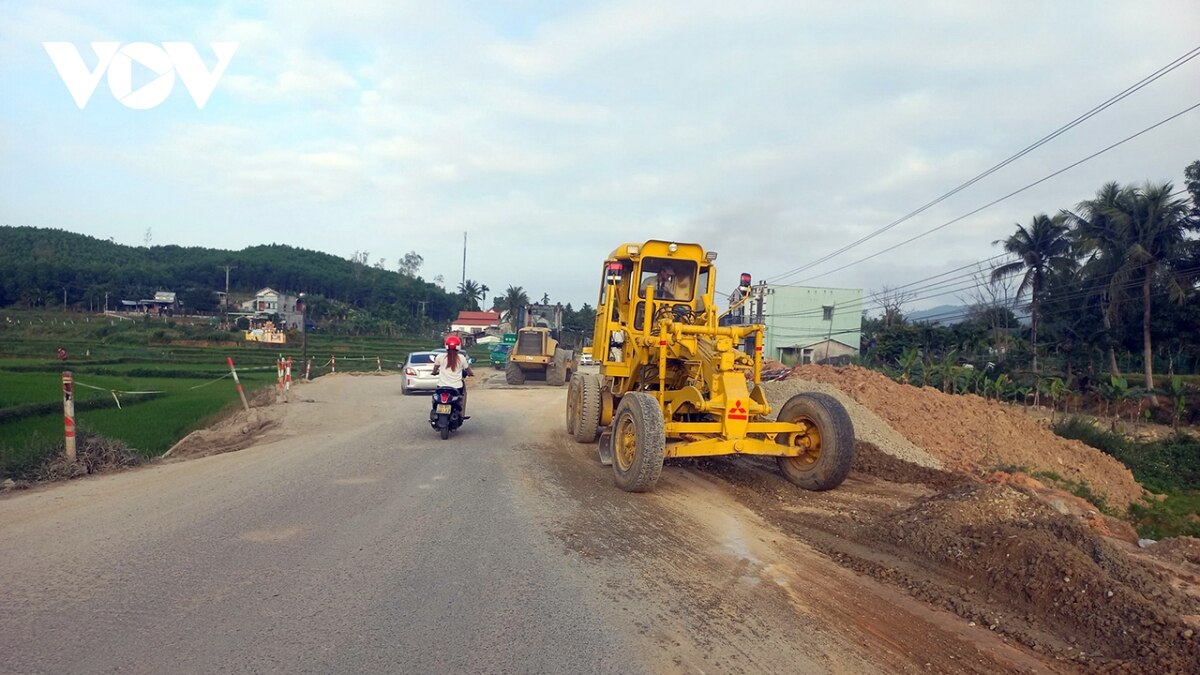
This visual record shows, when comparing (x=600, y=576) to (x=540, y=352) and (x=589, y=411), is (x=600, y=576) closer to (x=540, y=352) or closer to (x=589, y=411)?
(x=589, y=411)

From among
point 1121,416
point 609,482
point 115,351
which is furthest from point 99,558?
point 115,351

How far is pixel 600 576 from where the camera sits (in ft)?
17.5

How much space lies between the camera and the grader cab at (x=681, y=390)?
8227 mm

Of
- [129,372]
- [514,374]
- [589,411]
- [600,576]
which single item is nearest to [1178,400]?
[514,374]

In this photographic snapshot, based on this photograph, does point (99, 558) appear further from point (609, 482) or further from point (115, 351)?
point (115, 351)

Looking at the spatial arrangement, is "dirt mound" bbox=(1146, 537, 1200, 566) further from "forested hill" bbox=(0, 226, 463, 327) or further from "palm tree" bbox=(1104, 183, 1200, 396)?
"forested hill" bbox=(0, 226, 463, 327)

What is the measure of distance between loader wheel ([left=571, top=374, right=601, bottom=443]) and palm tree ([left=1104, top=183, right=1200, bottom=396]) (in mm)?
34370

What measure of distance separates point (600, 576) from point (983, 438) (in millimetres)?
Answer: 11531

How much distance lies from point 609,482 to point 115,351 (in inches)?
1622

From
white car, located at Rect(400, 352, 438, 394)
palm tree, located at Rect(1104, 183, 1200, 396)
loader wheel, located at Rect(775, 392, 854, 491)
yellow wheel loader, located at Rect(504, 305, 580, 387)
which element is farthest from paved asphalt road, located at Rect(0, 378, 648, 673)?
palm tree, located at Rect(1104, 183, 1200, 396)

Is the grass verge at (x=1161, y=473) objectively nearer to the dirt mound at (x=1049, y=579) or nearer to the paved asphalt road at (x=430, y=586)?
the dirt mound at (x=1049, y=579)

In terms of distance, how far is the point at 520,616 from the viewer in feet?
14.8

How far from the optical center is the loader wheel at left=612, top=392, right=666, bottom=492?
7.96 meters

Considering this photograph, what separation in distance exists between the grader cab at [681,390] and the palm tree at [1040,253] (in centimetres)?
3909
